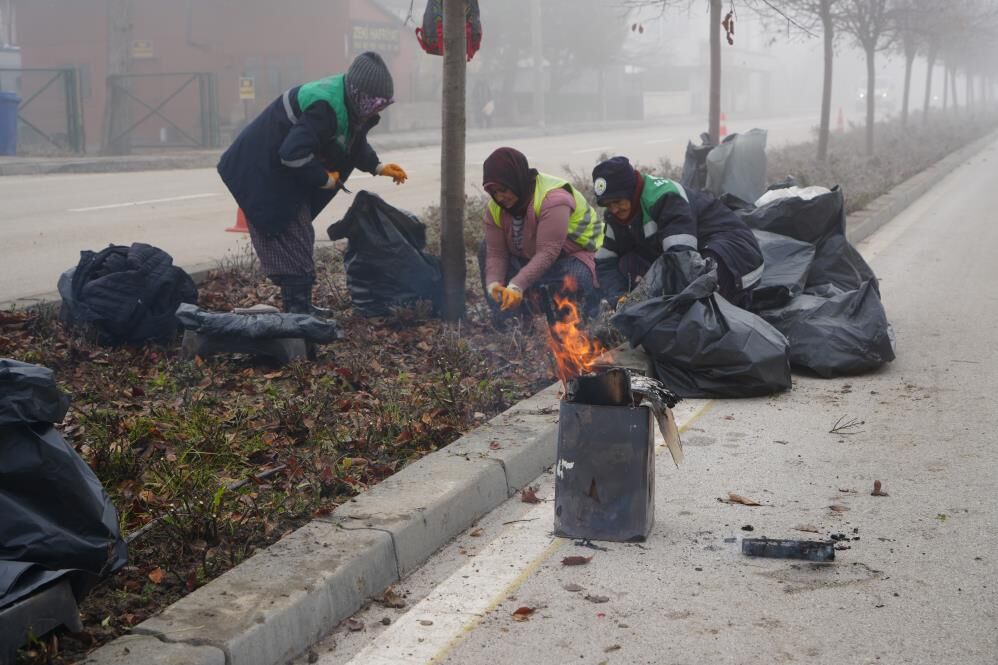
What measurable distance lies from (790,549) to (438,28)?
4474 mm

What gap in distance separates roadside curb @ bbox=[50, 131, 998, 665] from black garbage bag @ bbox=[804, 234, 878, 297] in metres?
3.12

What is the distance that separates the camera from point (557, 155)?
2561cm

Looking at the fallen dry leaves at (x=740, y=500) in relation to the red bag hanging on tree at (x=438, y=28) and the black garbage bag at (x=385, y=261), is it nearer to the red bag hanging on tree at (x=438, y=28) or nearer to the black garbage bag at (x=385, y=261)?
the black garbage bag at (x=385, y=261)

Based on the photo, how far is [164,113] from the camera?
1364 inches

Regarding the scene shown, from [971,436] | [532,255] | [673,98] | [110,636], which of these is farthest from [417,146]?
→ [673,98]

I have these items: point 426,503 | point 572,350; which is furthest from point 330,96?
point 426,503

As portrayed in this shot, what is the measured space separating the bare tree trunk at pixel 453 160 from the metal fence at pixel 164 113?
1910 cm

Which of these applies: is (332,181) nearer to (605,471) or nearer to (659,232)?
(659,232)

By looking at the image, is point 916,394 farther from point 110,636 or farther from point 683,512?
point 110,636

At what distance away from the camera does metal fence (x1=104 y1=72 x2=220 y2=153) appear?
24.6 m

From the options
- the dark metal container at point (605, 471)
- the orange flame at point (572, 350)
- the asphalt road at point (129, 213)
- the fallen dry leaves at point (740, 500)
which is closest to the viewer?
the dark metal container at point (605, 471)

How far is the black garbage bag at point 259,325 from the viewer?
Answer: 19.2ft

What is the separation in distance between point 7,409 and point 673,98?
64.1m

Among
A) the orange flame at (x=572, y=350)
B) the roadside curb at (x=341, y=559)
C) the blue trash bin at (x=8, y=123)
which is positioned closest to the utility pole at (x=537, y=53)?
the blue trash bin at (x=8, y=123)
